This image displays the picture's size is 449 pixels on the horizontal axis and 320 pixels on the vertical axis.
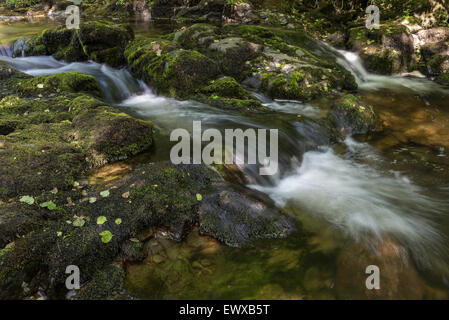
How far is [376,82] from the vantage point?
10891 millimetres

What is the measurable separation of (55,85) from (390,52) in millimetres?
12528

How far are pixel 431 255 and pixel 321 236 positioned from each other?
4.80ft

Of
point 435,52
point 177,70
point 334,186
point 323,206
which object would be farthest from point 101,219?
point 435,52

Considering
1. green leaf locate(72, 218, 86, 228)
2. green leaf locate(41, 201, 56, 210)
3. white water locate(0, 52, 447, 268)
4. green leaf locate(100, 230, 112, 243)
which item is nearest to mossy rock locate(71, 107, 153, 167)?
white water locate(0, 52, 447, 268)

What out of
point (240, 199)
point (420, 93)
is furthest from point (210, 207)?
point (420, 93)

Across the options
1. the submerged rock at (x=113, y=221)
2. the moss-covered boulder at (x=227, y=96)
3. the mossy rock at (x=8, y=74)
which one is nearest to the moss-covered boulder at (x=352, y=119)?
the moss-covered boulder at (x=227, y=96)

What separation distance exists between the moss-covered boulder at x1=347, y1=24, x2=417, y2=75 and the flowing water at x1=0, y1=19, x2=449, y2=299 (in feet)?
8.40

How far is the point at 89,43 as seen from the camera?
11.0 metres

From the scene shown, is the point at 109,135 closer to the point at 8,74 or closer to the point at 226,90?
the point at 226,90

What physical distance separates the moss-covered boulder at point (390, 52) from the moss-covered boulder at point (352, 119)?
5.44 m

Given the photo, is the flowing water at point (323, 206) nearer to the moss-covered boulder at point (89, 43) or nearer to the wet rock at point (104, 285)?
the wet rock at point (104, 285)

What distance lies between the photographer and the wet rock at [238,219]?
12.2 feet
